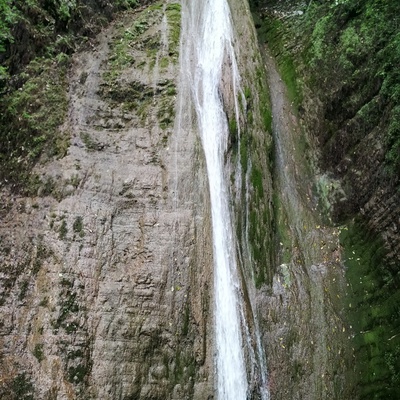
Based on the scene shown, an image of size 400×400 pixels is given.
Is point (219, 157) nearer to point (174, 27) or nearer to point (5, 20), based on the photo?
point (174, 27)

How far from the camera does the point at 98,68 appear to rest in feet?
28.2

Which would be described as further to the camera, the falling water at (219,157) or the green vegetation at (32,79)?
the green vegetation at (32,79)

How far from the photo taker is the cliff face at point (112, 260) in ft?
18.8

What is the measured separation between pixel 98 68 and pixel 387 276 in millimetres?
6974

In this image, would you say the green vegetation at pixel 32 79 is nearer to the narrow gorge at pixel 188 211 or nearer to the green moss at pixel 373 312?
the narrow gorge at pixel 188 211

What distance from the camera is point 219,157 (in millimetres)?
7848

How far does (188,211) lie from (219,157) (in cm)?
137

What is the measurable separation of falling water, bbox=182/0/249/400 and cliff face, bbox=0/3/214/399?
0.22m

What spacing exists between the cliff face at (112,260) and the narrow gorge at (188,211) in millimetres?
25

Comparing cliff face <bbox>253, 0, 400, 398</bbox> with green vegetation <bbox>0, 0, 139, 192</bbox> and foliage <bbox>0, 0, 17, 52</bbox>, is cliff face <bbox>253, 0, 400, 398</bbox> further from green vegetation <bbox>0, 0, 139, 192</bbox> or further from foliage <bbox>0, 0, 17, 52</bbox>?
foliage <bbox>0, 0, 17, 52</bbox>

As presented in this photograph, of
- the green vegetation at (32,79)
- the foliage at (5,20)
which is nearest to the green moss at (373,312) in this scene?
the green vegetation at (32,79)

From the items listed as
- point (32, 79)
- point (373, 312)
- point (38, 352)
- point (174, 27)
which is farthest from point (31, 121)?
point (373, 312)

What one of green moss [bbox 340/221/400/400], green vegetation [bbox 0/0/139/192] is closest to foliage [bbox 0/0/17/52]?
green vegetation [bbox 0/0/139/192]

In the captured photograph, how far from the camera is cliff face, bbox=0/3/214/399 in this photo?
573 centimetres
